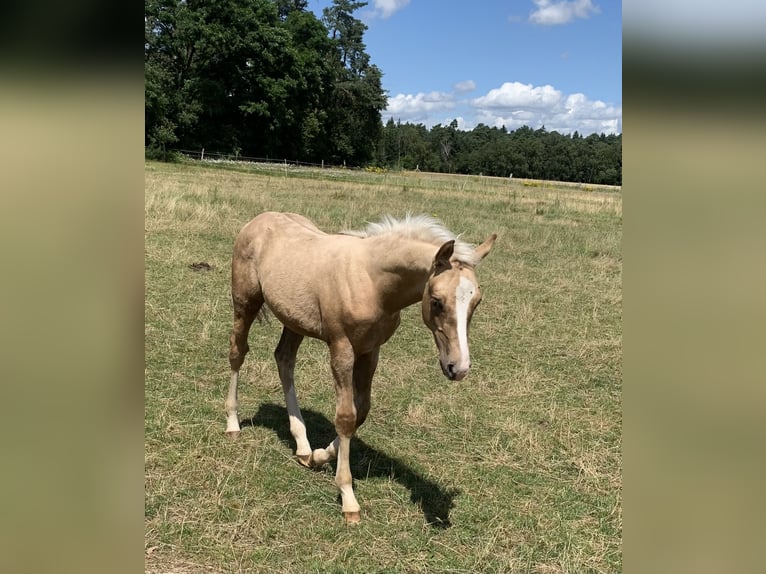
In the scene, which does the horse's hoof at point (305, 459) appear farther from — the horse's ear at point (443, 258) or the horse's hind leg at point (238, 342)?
the horse's ear at point (443, 258)

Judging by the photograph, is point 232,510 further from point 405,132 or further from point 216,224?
point 405,132

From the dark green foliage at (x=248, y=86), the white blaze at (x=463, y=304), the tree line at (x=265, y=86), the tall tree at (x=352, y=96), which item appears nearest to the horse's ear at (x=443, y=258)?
the white blaze at (x=463, y=304)

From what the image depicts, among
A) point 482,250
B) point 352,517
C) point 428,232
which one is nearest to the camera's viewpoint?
point 482,250

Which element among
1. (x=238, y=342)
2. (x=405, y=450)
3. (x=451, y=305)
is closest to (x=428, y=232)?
(x=451, y=305)

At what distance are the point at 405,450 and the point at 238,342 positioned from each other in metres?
1.86

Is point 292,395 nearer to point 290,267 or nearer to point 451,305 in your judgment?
point 290,267

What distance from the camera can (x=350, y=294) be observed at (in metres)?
3.60

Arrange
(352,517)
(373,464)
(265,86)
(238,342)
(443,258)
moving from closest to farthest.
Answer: (443,258)
(352,517)
(373,464)
(238,342)
(265,86)
